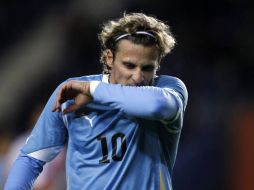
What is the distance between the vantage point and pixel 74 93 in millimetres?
2520

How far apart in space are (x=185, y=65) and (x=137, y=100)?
3.94 metres

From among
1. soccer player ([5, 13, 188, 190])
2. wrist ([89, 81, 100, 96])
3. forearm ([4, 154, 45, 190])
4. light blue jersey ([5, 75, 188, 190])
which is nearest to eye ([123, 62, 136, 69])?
soccer player ([5, 13, 188, 190])

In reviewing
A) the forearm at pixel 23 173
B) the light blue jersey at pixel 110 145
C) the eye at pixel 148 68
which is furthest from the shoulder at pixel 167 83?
the forearm at pixel 23 173

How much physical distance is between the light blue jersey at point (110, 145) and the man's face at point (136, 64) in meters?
0.09

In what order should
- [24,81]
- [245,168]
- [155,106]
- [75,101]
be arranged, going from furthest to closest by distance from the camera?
[24,81] < [245,168] < [75,101] < [155,106]

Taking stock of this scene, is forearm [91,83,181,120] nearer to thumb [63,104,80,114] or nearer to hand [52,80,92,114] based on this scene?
hand [52,80,92,114]

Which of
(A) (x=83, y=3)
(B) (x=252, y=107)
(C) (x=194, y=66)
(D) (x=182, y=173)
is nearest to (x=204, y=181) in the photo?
(D) (x=182, y=173)

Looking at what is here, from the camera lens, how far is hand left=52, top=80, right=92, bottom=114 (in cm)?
246

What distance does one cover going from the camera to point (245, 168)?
561 centimetres

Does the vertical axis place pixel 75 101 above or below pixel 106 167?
above

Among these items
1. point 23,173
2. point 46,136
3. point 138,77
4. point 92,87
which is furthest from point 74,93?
point 23,173

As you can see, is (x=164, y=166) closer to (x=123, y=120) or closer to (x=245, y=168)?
(x=123, y=120)

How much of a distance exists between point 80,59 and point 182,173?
1.62m

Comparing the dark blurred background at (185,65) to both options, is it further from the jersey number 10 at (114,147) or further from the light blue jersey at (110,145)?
the jersey number 10 at (114,147)
